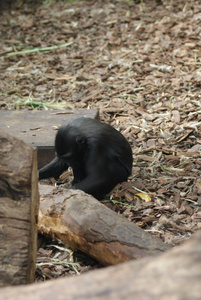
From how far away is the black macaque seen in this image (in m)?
5.15

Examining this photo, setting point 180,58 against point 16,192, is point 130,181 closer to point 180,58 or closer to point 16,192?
point 16,192

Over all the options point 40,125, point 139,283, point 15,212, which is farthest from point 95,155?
point 139,283

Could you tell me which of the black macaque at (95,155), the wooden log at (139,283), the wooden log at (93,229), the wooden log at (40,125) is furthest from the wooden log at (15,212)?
the wooden log at (40,125)

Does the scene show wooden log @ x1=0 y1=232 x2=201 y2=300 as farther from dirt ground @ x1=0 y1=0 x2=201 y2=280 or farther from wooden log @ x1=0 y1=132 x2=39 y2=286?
dirt ground @ x1=0 y1=0 x2=201 y2=280

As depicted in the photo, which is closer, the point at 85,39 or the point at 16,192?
the point at 16,192

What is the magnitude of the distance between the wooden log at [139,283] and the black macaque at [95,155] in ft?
10.4

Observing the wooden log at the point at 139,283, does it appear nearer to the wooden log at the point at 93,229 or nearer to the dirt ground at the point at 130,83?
the wooden log at the point at 93,229

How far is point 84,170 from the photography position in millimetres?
5344

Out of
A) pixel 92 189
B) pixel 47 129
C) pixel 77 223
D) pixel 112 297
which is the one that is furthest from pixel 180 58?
pixel 112 297

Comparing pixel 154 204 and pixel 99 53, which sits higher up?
pixel 99 53

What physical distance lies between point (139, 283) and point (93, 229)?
76.8 inches

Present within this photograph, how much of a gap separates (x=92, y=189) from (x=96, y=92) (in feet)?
9.55

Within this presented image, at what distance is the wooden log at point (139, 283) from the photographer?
167 cm

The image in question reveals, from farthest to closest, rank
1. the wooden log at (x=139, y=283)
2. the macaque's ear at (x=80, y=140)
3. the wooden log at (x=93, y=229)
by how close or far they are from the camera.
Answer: the macaque's ear at (x=80, y=140) → the wooden log at (x=93, y=229) → the wooden log at (x=139, y=283)
